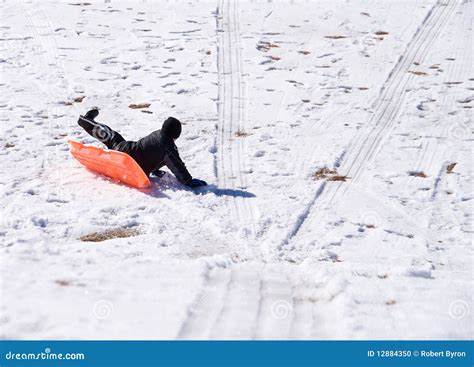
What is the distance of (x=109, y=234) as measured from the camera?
557cm

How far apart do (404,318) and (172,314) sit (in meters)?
1.61

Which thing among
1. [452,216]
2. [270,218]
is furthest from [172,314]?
[452,216]

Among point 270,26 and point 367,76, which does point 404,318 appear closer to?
point 367,76

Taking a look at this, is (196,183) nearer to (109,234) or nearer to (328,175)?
(109,234)

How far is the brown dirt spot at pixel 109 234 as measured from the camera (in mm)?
5478

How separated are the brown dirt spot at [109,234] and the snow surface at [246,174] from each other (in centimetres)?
6

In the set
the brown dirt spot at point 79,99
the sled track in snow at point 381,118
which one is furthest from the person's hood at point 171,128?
the brown dirt spot at point 79,99

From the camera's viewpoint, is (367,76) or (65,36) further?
→ (65,36)

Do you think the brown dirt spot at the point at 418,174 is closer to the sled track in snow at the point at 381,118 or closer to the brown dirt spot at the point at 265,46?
the sled track in snow at the point at 381,118

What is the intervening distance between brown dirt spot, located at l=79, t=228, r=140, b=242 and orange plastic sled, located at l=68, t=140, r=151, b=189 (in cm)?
77

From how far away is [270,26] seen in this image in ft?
39.0
